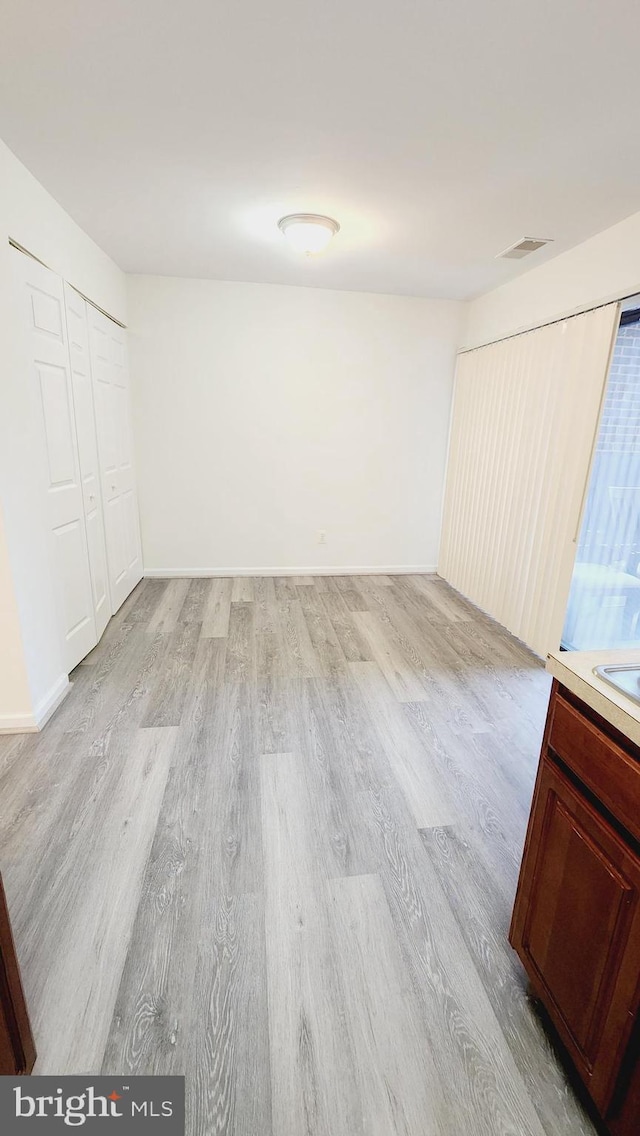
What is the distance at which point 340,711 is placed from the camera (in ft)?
8.11

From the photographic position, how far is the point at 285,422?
4.23 meters

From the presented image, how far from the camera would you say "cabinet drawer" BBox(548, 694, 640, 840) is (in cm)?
87

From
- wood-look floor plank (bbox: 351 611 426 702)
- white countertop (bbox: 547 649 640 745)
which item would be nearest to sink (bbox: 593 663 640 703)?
white countertop (bbox: 547 649 640 745)

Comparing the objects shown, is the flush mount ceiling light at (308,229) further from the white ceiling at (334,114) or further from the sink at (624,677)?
the sink at (624,677)

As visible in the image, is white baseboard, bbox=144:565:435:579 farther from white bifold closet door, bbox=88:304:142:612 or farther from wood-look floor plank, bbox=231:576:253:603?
white bifold closet door, bbox=88:304:142:612

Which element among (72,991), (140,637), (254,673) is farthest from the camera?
(140,637)

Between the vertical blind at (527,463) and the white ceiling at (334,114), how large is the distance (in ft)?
2.14

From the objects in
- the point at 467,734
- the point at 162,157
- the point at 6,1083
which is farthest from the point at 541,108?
the point at 6,1083

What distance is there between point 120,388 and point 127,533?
1.11 m

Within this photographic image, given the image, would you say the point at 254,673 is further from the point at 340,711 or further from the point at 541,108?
the point at 541,108

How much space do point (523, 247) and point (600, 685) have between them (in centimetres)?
289

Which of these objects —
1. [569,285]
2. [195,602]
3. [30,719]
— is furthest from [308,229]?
[30,719]

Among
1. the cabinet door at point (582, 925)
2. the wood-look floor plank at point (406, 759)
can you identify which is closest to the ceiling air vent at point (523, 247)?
the wood-look floor plank at point (406, 759)

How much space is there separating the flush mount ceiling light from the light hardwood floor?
2425mm
